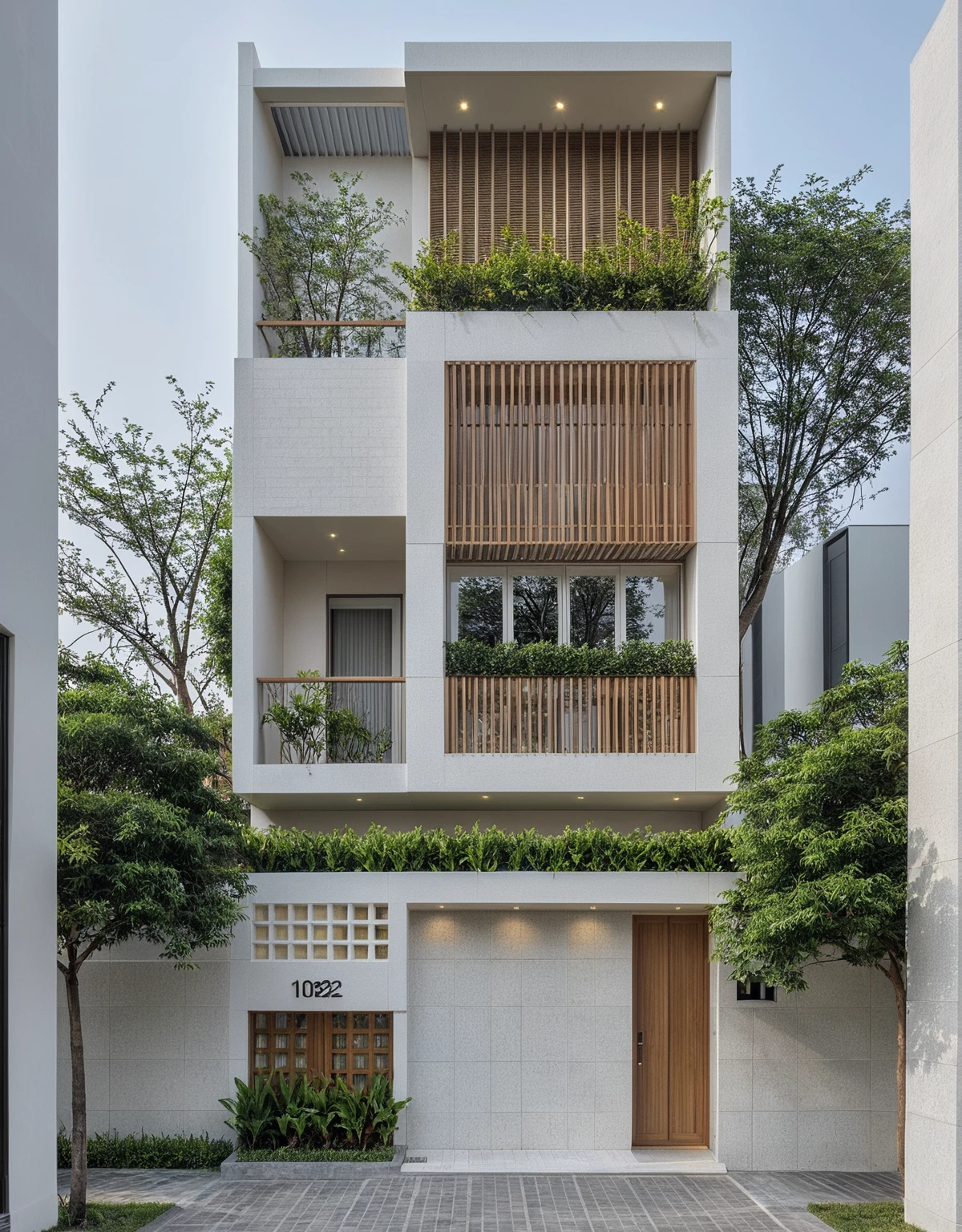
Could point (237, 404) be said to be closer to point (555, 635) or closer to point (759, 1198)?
point (555, 635)

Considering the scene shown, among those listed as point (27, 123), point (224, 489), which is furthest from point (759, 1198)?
point (224, 489)

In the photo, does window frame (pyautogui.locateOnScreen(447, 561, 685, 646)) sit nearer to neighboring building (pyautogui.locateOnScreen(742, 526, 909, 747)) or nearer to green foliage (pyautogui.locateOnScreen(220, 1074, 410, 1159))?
neighboring building (pyautogui.locateOnScreen(742, 526, 909, 747))

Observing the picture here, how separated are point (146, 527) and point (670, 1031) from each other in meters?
13.0

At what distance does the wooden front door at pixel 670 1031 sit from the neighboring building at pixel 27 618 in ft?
21.8

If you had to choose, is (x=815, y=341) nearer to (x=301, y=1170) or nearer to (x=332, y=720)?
(x=332, y=720)

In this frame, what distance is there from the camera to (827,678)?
1991 centimetres

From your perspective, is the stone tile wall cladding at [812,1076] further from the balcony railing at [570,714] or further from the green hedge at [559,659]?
the green hedge at [559,659]

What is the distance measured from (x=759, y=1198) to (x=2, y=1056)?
748cm

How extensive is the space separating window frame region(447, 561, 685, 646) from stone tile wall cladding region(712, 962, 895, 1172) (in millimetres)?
Answer: 4931

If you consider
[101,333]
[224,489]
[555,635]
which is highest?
[101,333]

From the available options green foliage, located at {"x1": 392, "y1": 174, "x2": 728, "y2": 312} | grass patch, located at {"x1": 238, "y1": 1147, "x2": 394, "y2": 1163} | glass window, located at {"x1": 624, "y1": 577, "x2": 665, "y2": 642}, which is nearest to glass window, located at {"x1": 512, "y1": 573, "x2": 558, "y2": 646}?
glass window, located at {"x1": 624, "y1": 577, "x2": 665, "y2": 642}

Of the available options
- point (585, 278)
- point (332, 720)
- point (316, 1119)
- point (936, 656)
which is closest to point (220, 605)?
point (332, 720)

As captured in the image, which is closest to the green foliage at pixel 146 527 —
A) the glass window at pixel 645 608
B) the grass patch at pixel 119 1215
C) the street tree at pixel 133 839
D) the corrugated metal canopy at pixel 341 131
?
the corrugated metal canopy at pixel 341 131

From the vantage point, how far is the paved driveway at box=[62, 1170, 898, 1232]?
10.8 meters
